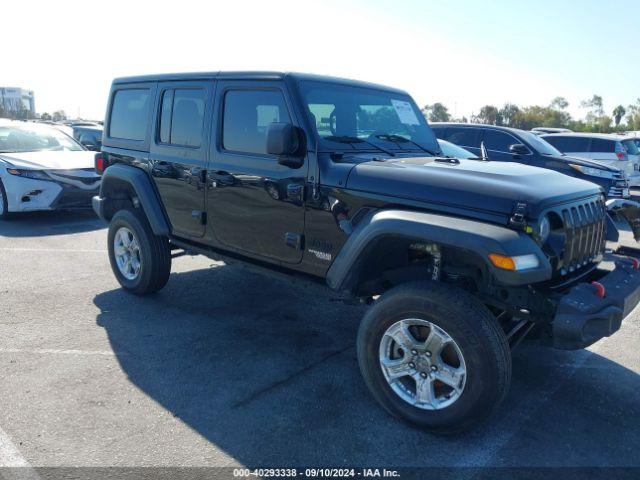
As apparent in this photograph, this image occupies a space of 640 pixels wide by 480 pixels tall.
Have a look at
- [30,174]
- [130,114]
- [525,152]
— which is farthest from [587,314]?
[30,174]

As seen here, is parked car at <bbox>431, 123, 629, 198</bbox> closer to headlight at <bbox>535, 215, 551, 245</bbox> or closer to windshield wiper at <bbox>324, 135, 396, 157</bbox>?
windshield wiper at <bbox>324, 135, 396, 157</bbox>

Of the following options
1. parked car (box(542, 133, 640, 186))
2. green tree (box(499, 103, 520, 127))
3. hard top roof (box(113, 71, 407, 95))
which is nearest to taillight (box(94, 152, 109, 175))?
hard top roof (box(113, 71, 407, 95))

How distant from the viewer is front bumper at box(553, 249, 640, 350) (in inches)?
110

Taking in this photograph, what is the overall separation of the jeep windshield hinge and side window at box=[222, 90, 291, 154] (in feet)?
5.55

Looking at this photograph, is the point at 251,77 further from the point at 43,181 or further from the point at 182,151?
the point at 43,181

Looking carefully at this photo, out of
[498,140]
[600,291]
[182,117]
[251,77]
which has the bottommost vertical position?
[600,291]

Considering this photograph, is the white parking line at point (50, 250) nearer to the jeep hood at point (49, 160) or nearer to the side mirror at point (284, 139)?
the jeep hood at point (49, 160)

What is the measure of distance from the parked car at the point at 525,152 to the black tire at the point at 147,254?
6.82m

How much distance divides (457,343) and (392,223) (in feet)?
2.45

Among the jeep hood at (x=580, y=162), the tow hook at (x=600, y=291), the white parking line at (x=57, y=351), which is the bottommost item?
the white parking line at (x=57, y=351)

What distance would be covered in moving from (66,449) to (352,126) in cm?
274

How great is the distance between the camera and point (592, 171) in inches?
429

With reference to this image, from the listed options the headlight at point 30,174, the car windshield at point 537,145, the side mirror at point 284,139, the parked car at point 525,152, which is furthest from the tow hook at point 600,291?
the headlight at point 30,174

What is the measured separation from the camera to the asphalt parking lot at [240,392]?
2.96 metres
